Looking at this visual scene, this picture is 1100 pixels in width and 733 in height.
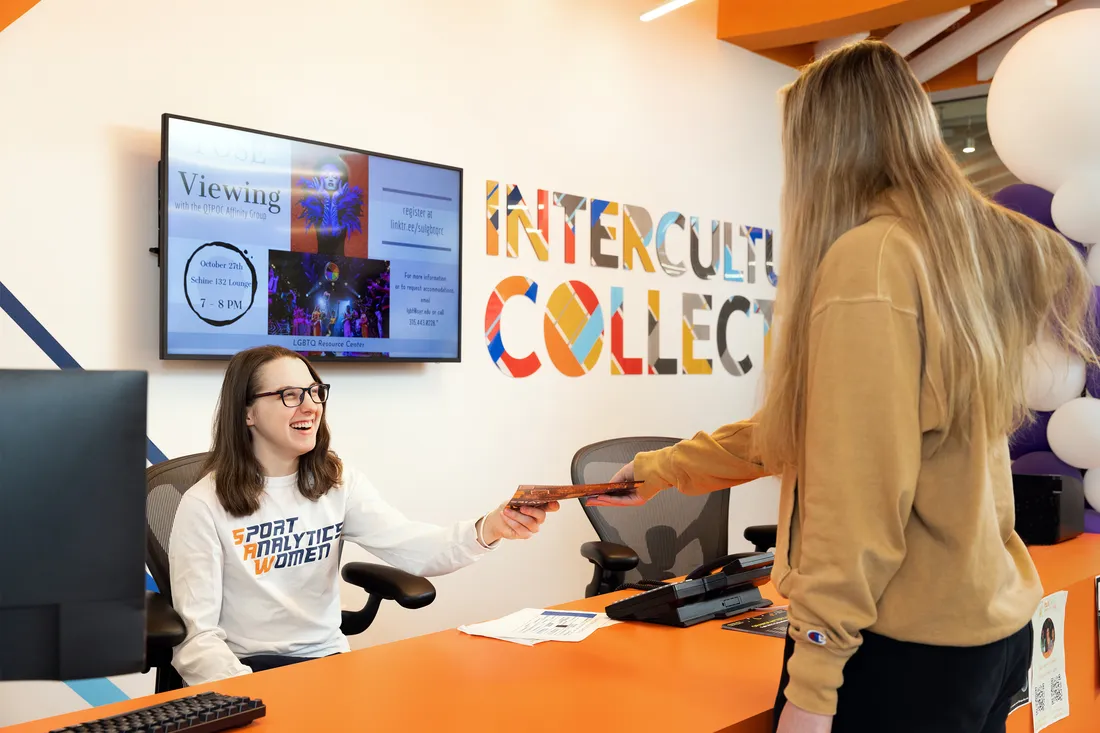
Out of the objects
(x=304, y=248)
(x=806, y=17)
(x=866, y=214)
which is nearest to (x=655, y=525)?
(x=304, y=248)

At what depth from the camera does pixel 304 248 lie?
322 cm

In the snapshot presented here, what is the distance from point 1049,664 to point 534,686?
1.23 metres

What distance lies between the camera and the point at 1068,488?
111 inches


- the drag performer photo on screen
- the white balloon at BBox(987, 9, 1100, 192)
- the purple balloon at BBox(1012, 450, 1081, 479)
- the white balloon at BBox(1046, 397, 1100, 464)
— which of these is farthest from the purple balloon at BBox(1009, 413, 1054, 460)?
the drag performer photo on screen

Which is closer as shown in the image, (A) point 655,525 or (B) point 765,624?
(B) point 765,624

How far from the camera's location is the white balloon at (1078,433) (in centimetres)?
357

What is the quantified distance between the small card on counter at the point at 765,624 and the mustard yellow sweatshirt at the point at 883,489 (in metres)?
0.70

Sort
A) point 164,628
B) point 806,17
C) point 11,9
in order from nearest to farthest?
point 164,628 < point 11,9 < point 806,17

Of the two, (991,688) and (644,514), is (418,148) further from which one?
(991,688)

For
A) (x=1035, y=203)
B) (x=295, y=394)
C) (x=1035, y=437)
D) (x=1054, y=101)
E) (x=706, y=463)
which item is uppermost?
(x=1054, y=101)

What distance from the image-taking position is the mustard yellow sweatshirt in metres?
1.14

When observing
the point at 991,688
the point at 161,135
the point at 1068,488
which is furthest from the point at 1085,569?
the point at 161,135

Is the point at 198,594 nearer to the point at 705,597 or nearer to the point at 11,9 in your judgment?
the point at 705,597

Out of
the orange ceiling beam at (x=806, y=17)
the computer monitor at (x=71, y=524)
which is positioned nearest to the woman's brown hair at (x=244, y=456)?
the computer monitor at (x=71, y=524)
